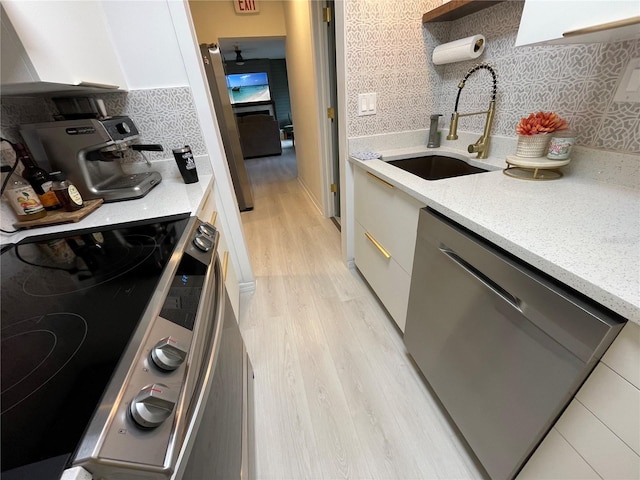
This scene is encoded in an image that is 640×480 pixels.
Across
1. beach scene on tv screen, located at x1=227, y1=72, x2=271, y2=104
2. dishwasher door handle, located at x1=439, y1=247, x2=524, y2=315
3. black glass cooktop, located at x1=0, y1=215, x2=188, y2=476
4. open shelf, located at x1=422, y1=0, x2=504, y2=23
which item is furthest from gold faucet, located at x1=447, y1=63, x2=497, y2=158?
beach scene on tv screen, located at x1=227, y1=72, x2=271, y2=104

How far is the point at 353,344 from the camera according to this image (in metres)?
1.44

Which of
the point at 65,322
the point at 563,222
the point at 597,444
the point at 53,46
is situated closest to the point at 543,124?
the point at 563,222

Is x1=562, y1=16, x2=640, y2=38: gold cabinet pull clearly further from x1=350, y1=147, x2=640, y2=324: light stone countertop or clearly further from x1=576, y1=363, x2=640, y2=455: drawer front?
x1=576, y1=363, x2=640, y2=455: drawer front

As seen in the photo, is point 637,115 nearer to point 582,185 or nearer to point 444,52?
point 582,185

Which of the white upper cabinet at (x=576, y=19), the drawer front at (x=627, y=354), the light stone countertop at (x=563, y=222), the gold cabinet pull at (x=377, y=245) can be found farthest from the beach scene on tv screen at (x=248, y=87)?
the drawer front at (x=627, y=354)

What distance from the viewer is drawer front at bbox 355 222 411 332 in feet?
4.17

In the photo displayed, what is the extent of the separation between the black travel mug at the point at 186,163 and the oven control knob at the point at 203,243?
0.61 m

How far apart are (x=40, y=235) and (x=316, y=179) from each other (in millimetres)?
2321

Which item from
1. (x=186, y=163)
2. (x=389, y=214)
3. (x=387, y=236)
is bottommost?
(x=387, y=236)

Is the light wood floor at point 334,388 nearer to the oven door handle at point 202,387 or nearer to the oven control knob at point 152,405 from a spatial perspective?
the oven door handle at point 202,387

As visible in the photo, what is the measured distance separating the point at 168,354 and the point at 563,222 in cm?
93

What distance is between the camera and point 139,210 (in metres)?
0.99

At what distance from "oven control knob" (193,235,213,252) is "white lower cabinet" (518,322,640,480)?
93cm

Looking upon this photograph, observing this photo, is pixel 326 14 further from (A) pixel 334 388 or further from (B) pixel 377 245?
(A) pixel 334 388
